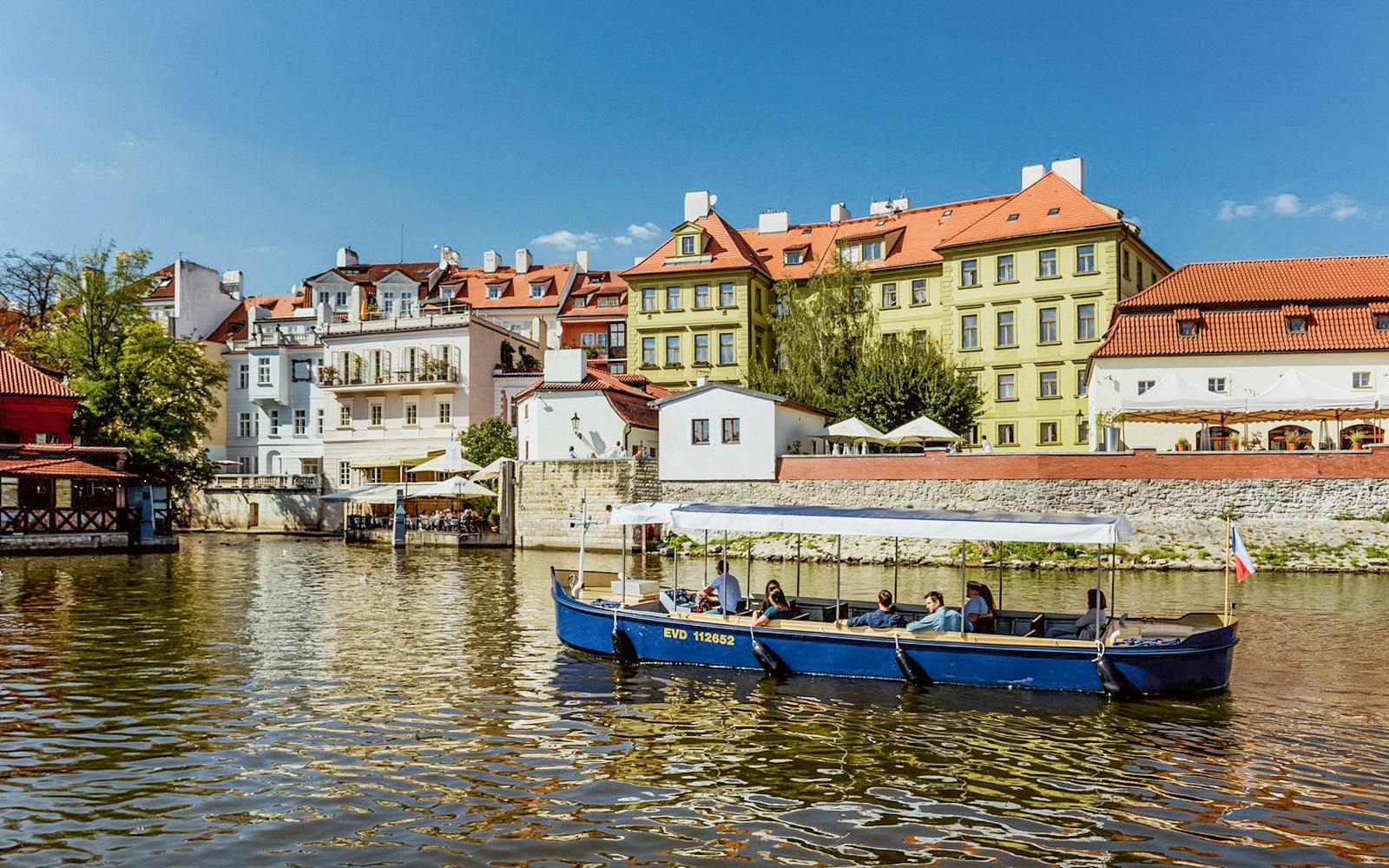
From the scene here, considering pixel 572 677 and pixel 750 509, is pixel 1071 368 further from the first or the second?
pixel 572 677

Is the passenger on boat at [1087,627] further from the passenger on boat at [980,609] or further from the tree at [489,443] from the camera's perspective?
the tree at [489,443]

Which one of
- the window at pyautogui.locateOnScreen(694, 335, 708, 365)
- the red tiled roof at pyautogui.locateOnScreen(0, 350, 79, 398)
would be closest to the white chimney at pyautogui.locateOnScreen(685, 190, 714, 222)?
the window at pyautogui.locateOnScreen(694, 335, 708, 365)

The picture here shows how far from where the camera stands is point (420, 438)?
60.6m

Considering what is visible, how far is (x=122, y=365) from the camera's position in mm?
48500

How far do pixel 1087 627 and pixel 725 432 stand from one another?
27.1 m

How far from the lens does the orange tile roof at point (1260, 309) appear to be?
4091cm

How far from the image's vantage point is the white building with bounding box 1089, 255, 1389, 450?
3988cm

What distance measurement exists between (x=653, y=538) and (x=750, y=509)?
2519 cm

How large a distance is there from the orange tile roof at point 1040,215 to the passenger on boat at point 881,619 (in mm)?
36657

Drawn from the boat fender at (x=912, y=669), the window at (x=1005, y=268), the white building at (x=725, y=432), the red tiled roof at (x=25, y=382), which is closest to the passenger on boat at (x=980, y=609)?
the boat fender at (x=912, y=669)

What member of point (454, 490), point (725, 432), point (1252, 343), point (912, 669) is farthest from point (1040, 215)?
point (912, 669)

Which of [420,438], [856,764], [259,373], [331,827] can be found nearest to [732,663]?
[856,764]

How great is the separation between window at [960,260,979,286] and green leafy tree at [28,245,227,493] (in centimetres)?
3839

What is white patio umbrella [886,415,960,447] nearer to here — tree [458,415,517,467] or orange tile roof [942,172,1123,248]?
orange tile roof [942,172,1123,248]
